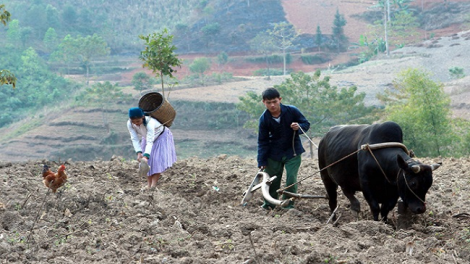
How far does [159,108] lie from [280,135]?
2.29 m

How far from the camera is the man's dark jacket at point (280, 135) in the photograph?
7.51 meters

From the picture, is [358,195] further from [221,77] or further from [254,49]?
[254,49]

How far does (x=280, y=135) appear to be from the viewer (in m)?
7.60

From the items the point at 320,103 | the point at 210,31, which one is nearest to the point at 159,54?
the point at 320,103

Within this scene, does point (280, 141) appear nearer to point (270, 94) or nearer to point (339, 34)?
point (270, 94)

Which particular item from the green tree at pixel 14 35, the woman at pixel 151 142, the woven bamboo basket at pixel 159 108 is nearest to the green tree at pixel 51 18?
the green tree at pixel 14 35

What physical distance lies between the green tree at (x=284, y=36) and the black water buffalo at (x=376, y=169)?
61286 mm

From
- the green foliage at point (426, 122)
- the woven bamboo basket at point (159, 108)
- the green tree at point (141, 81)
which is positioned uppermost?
the woven bamboo basket at point (159, 108)

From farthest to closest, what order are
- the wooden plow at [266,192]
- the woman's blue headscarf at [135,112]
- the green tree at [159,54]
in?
the green tree at [159,54]
the woman's blue headscarf at [135,112]
the wooden plow at [266,192]

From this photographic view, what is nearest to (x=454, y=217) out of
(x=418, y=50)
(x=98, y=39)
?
(x=418, y=50)

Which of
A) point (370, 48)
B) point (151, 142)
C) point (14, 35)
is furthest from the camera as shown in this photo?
point (14, 35)

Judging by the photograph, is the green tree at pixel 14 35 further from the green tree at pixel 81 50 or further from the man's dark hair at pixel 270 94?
the man's dark hair at pixel 270 94

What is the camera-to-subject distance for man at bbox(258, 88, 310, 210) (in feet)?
24.6

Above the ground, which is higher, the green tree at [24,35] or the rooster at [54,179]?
the green tree at [24,35]
